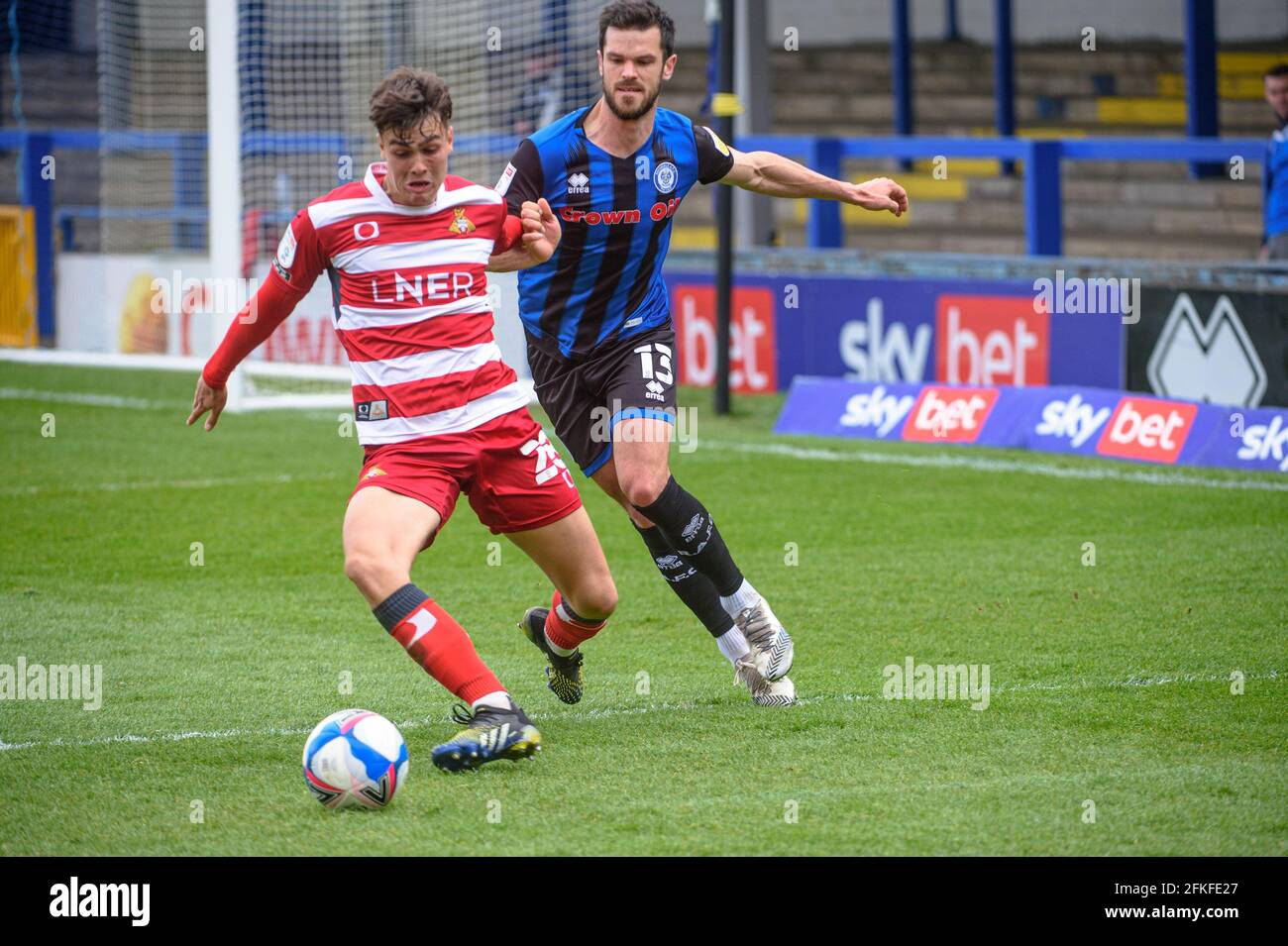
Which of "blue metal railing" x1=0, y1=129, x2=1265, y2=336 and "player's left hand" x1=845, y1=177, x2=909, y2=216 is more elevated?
"blue metal railing" x1=0, y1=129, x2=1265, y2=336

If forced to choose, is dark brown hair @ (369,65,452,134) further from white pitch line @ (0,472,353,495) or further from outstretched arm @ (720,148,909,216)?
white pitch line @ (0,472,353,495)

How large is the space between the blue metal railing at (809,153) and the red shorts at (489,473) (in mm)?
8289

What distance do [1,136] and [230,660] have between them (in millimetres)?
13196

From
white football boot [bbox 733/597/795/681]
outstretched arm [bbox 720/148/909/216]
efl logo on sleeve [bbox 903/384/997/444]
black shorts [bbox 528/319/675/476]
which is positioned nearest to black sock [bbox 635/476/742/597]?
white football boot [bbox 733/597/795/681]

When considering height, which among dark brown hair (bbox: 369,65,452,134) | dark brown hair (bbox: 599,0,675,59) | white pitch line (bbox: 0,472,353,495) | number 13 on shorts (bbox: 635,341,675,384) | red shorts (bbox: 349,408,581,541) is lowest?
white pitch line (bbox: 0,472,353,495)

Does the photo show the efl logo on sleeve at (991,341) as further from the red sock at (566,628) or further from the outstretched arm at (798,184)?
the red sock at (566,628)

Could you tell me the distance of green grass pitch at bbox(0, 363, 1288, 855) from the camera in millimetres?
4695

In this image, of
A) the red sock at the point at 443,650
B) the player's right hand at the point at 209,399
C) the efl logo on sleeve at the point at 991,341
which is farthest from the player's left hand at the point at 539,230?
the efl logo on sleeve at the point at 991,341

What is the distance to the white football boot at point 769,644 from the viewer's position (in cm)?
598

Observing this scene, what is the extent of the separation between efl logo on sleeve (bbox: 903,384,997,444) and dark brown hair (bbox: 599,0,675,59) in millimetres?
6156

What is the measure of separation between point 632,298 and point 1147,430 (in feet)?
18.5

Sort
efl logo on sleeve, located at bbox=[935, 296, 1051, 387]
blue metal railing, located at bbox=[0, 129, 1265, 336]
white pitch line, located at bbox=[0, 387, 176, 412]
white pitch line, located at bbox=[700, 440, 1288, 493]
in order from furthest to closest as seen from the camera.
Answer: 1. white pitch line, located at bbox=[0, 387, 176, 412]
2. blue metal railing, located at bbox=[0, 129, 1265, 336]
3. efl logo on sleeve, located at bbox=[935, 296, 1051, 387]
4. white pitch line, located at bbox=[700, 440, 1288, 493]

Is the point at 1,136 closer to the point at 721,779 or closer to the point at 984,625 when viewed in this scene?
the point at 984,625

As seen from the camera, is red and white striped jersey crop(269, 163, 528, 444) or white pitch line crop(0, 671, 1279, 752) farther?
white pitch line crop(0, 671, 1279, 752)
